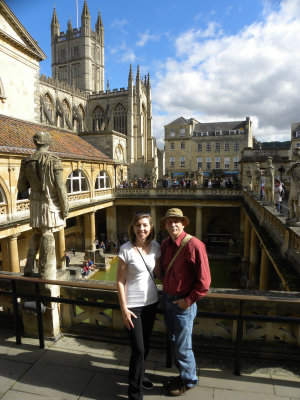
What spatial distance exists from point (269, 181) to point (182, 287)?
9224 mm

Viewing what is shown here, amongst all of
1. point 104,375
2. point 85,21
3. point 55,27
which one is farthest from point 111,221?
point 55,27

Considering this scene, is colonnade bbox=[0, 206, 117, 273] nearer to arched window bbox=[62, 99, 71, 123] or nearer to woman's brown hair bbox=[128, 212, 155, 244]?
woman's brown hair bbox=[128, 212, 155, 244]

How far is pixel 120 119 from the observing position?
47.0 metres

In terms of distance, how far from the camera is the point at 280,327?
3410 mm

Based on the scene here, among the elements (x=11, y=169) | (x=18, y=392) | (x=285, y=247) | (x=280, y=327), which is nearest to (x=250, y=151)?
(x=285, y=247)

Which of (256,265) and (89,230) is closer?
A: (256,265)

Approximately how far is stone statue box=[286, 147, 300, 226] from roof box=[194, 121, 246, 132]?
46.4 m

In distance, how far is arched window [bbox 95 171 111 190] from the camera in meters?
21.6

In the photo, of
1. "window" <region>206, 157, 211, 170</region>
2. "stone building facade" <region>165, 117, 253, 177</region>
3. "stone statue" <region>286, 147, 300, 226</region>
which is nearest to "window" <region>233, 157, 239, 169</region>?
"stone building facade" <region>165, 117, 253, 177</region>

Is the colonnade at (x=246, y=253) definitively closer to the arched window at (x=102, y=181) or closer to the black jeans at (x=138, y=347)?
the arched window at (x=102, y=181)

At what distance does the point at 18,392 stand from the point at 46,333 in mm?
975

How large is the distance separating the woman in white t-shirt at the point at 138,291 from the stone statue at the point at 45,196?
1.61 metres

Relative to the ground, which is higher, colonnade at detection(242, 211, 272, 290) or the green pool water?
colonnade at detection(242, 211, 272, 290)

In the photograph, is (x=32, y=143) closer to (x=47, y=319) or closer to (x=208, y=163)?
(x=47, y=319)
